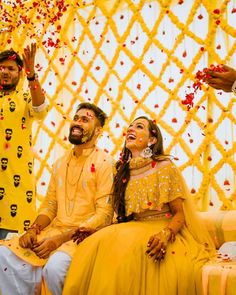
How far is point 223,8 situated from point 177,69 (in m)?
0.48

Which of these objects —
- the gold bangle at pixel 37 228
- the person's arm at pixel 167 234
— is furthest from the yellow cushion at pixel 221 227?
the gold bangle at pixel 37 228

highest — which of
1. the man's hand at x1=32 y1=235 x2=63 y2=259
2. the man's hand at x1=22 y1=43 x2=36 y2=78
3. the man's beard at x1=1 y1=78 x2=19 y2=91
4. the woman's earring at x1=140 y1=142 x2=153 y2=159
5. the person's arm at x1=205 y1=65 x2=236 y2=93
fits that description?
the man's hand at x1=22 y1=43 x2=36 y2=78

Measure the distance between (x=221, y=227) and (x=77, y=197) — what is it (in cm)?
74

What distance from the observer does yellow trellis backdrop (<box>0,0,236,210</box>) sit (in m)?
3.06

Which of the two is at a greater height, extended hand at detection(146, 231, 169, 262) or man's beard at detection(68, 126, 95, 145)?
man's beard at detection(68, 126, 95, 145)

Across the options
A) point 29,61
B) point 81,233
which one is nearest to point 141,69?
point 29,61

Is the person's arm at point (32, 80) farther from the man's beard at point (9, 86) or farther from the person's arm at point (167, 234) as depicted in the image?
the person's arm at point (167, 234)

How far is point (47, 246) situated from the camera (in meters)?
2.39

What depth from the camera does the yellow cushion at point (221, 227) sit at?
2529mm

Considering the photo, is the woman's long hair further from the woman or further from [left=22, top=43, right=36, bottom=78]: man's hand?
[left=22, top=43, right=36, bottom=78]: man's hand

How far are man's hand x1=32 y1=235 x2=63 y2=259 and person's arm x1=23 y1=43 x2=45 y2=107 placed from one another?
31.0 inches

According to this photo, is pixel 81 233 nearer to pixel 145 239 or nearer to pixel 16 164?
pixel 145 239

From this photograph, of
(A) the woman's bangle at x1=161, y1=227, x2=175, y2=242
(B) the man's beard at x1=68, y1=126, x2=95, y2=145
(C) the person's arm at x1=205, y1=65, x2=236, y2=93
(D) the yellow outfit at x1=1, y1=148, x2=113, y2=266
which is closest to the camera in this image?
(C) the person's arm at x1=205, y1=65, x2=236, y2=93

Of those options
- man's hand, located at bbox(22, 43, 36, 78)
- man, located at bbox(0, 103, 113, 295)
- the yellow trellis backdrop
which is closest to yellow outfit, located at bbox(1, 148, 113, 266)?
man, located at bbox(0, 103, 113, 295)
